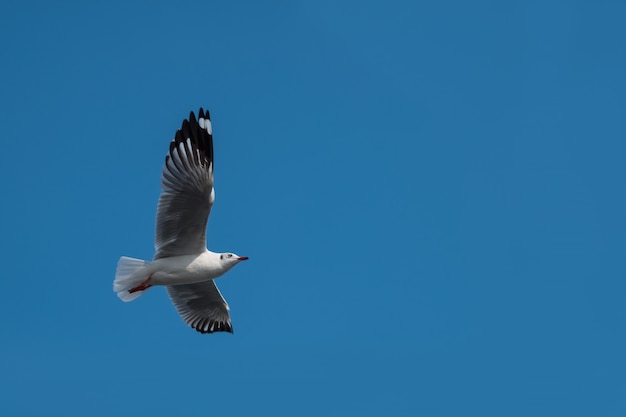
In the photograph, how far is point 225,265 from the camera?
12.3m

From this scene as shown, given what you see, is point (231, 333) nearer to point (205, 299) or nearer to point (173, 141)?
point (205, 299)

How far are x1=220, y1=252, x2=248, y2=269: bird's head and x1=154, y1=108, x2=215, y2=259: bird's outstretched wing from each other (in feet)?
2.25

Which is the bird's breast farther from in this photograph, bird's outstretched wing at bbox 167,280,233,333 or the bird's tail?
bird's outstretched wing at bbox 167,280,233,333

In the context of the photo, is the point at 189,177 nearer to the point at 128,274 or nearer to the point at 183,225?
the point at 183,225

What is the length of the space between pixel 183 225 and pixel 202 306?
2.57 meters

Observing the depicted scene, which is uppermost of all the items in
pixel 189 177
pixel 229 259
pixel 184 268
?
pixel 189 177

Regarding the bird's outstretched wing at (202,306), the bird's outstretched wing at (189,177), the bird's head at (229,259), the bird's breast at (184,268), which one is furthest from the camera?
the bird's outstretched wing at (202,306)

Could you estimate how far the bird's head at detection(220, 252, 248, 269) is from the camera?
1227 cm

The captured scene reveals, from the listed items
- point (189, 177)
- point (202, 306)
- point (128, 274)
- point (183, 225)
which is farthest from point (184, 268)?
point (202, 306)

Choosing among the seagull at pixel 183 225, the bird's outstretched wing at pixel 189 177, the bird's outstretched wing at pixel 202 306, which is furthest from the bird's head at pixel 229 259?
the bird's outstretched wing at pixel 202 306

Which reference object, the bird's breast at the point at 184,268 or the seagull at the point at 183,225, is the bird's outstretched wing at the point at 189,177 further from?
the bird's breast at the point at 184,268

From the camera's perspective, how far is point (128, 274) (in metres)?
12.1

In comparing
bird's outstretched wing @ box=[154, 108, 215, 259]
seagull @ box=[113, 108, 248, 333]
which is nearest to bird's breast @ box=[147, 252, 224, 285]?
seagull @ box=[113, 108, 248, 333]

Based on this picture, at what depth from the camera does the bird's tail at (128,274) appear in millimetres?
12039
